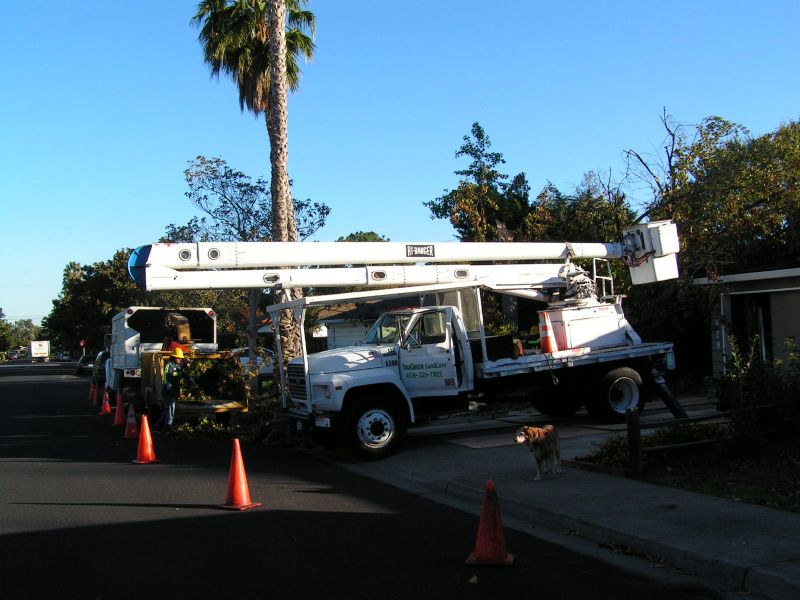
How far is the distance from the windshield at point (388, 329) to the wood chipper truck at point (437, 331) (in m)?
0.02

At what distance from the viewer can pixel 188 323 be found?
20234mm

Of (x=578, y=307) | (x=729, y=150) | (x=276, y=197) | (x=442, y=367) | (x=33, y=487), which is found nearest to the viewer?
(x=33, y=487)

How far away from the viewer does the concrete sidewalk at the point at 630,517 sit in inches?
220

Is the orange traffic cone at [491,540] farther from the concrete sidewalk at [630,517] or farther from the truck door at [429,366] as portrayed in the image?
the truck door at [429,366]

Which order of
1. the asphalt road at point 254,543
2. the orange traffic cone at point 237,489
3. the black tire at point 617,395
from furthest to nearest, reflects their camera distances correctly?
the black tire at point 617,395, the orange traffic cone at point 237,489, the asphalt road at point 254,543

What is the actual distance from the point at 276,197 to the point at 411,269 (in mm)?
4896

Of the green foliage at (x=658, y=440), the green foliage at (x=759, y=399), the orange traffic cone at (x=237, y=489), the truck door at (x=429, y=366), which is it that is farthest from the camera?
the truck door at (x=429, y=366)

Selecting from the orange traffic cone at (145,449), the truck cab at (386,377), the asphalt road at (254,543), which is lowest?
the asphalt road at (254,543)

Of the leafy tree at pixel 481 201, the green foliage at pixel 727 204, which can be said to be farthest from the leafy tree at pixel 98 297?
the green foliage at pixel 727 204

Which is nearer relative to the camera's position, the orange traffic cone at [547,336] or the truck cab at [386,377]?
the truck cab at [386,377]

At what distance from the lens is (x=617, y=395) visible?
13945mm

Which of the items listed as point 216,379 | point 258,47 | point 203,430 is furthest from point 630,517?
point 258,47

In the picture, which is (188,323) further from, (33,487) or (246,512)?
(246,512)

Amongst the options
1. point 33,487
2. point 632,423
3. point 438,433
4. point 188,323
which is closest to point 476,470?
point 632,423
